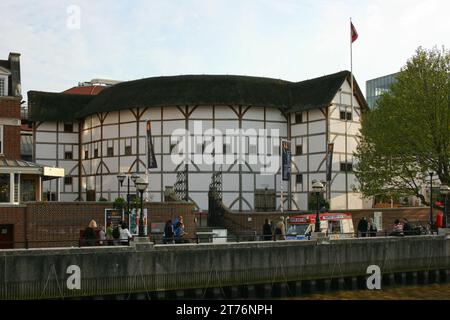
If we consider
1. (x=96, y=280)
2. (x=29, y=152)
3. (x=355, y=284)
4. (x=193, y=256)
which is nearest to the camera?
(x=96, y=280)

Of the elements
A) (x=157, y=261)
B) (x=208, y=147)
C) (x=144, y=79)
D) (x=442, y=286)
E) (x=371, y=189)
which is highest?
(x=144, y=79)

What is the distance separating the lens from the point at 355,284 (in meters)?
29.5

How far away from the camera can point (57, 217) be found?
108ft

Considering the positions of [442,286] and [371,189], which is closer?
[442,286]

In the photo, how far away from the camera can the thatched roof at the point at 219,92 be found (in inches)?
2053

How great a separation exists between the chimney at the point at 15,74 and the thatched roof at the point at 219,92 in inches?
605

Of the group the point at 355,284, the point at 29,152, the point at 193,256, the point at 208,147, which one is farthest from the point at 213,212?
the point at 29,152

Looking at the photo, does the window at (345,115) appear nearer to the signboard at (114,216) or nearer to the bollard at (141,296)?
the signboard at (114,216)

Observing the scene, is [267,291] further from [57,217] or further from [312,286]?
[57,217]

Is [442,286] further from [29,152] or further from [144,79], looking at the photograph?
[29,152]

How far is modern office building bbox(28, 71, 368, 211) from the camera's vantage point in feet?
168

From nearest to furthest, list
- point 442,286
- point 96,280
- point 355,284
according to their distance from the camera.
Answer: point 96,280 < point 355,284 < point 442,286

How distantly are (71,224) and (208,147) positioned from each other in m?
20.0

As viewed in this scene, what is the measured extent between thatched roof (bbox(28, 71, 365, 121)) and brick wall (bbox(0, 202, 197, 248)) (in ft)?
58.2
